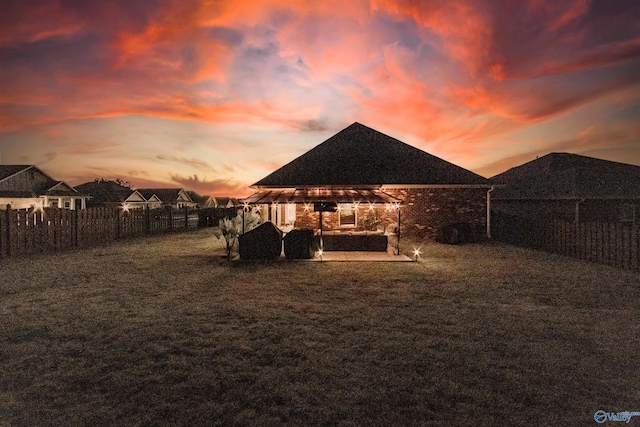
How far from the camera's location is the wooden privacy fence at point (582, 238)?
1042 centimetres

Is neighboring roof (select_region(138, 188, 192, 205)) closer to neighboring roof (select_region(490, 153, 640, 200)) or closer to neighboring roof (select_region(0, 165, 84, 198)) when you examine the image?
neighboring roof (select_region(0, 165, 84, 198))

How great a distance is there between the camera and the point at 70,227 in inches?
611

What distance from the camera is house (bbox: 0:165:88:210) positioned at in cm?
3856

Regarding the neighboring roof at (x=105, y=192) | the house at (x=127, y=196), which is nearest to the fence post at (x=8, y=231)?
the house at (x=127, y=196)

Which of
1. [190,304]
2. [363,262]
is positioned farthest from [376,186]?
[190,304]

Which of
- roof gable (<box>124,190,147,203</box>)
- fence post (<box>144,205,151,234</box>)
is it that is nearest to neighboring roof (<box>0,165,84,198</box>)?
roof gable (<box>124,190,147,203</box>)

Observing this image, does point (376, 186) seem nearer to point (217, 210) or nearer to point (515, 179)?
point (515, 179)

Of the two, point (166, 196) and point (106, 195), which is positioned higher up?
point (166, 196)

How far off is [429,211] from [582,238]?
301 inches

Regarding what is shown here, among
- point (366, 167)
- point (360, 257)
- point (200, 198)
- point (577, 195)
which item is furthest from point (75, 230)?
point (200, 198)

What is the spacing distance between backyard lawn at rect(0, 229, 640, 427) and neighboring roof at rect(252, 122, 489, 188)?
1060 centimetres

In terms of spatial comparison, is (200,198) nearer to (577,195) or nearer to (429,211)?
(429,211)

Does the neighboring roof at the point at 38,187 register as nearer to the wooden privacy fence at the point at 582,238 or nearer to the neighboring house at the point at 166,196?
the neighboring house at the point at 166,196

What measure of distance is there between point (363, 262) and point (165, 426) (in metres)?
9.21
